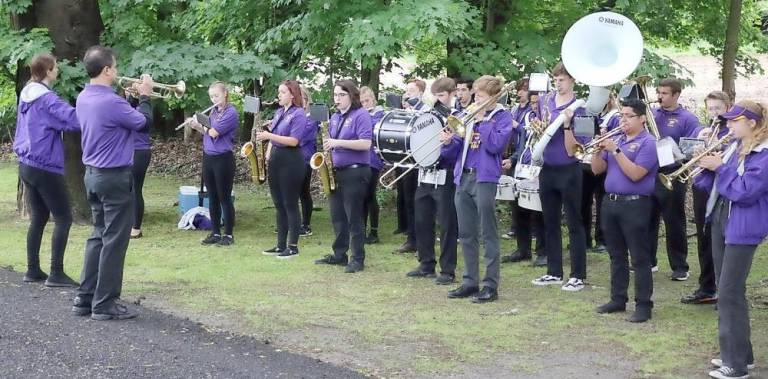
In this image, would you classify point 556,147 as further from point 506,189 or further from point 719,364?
point 719,364

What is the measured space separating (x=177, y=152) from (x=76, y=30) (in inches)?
360

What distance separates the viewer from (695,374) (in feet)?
21.0

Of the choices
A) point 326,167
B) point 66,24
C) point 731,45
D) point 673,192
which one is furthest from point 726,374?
point 66,24

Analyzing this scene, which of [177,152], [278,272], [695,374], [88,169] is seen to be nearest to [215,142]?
[278,272]

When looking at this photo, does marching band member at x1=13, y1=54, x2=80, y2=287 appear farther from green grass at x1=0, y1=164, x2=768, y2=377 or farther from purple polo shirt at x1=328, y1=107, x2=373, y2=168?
purple polo shirt at x1=328, y1=107, x2=373, y2=168

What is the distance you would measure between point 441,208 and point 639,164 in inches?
86.0

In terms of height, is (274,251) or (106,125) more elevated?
(106,125)

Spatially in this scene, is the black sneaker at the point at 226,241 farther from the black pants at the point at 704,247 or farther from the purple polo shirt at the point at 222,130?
the black pants at the point at 704,247

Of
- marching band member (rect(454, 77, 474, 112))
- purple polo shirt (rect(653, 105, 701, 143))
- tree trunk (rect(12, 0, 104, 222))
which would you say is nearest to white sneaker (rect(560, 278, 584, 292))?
purple polo shirt (rect(653, 105, 701, 143))

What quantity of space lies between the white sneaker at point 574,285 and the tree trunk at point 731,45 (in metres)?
5.67

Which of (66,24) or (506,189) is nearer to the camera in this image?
(506,189)

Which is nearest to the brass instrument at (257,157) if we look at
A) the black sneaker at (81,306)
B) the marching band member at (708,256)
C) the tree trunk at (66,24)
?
the tree trunk at (66,24)

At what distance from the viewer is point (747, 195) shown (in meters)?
6.04

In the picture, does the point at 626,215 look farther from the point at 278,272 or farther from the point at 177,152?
the point at 177,152
